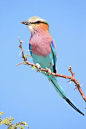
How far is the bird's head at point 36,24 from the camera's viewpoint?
5.28ft

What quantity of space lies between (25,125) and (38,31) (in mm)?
953

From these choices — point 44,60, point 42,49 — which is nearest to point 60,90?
point 44,60

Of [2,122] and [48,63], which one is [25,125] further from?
[48,63]

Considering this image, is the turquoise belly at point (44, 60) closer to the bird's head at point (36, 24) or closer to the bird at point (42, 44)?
the bird at point (42, 44)

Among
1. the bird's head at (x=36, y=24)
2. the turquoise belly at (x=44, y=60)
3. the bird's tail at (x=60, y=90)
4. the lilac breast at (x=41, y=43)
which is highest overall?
the bird's head at (x=36, y=24)

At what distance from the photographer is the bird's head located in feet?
5.28

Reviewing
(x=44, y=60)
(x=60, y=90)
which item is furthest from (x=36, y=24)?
(x=60, y=90)

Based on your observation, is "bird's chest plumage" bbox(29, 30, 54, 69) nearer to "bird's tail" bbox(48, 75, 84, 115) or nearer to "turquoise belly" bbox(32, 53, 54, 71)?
"turquoise belly" bbox(32, 53, 54, 71)

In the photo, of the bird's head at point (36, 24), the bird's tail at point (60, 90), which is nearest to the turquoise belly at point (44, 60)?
the bird's tail at point (60, 90)

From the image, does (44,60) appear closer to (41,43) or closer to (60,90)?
(41,43)

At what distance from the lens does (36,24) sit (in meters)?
1.65

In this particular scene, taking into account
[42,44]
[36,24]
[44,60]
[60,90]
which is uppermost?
[36,24]

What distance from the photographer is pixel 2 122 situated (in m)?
1.02

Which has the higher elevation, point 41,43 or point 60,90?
point 41,43
